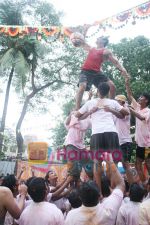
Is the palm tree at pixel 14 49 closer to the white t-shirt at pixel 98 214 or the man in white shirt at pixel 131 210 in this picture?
the man in white shirt at pixel 131 210

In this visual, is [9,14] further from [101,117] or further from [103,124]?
[103,124]

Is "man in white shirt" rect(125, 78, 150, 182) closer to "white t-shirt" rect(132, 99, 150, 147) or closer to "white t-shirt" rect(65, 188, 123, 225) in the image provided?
"white t-shirt" rect(132, 99, 150, 147)

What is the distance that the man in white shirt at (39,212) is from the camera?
356cm

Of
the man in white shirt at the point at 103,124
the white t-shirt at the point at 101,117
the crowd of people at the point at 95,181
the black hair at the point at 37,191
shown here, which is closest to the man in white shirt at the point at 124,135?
the crowd of people at the point at 95,181

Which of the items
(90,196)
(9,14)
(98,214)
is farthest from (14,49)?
(98,214)

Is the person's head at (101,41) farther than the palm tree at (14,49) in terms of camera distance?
No

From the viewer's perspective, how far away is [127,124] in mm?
6391

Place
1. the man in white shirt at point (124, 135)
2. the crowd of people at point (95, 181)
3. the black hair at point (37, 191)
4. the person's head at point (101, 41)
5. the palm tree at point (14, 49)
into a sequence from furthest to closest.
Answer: the palm tree at point (14, 49) < the person's head at point (101, 41) < the man in white shirt at point (124, 135) < the black hair at point (37, 191) < the crowd of people at point (95, 181)

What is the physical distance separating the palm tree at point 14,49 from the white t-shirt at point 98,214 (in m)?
14.2

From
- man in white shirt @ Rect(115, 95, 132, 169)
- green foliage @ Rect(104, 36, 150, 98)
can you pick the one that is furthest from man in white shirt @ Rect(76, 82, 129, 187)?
green foliage @ Rect(104, 36, 150, 98)

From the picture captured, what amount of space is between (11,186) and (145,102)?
10.4 feet

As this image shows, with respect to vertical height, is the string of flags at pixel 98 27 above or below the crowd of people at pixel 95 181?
above

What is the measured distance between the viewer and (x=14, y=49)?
1775 centimetres

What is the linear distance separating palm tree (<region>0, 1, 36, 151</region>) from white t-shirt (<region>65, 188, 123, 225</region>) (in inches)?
558
